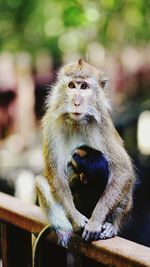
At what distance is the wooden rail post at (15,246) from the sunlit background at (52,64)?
2015 mm

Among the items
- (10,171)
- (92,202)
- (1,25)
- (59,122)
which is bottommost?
(10,171)

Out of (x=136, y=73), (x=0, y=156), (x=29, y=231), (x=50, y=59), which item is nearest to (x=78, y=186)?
(x=29, y=231)

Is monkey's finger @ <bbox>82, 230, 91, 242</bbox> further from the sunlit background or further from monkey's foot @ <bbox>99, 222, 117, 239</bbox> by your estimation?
the sunlit background

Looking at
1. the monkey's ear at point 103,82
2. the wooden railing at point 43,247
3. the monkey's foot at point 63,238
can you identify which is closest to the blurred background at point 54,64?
the monkey's ear at point 103,82

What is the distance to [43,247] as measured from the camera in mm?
2730

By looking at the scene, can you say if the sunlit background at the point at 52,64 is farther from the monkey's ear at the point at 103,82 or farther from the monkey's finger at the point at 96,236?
the monkey's finger at the point at 96,236

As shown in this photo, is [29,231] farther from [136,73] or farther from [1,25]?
[136,73]

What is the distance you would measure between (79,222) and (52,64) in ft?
40.9

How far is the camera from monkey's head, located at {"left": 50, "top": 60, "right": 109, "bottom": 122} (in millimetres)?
3217

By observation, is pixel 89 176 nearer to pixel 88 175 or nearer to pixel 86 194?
pixel 88 175

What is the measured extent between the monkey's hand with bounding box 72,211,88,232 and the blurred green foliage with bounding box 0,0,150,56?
1.57 meters

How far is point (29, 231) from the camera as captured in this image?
9.10ft

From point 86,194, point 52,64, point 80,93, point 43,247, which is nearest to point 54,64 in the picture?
point 52,64

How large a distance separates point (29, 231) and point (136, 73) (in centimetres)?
1392
